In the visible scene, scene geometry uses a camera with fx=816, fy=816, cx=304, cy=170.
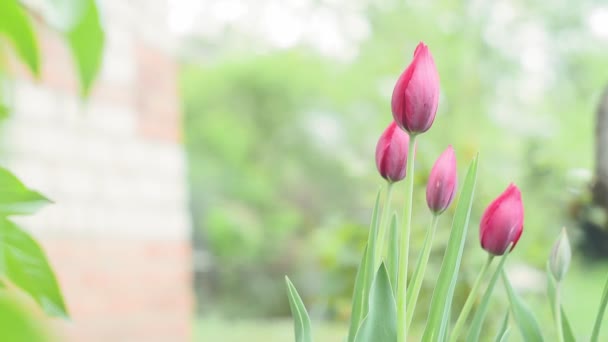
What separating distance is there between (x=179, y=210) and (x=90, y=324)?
0.82 m

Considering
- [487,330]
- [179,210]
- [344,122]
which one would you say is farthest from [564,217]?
[344,122]

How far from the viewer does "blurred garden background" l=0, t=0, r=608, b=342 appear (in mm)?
2135

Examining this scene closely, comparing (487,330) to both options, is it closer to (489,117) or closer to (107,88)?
(107,88)

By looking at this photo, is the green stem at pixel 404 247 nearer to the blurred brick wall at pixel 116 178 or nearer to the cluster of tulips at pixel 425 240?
the cluster of tulips at pixel 425 240

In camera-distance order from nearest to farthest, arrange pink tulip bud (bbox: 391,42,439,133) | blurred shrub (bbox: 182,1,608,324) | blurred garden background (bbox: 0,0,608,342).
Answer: pink tulip bud (bbox: 391,42,439,133)
blurred garden background (bbox: 0,0,608,342)
blurred shrub (bbox: 182,1,608,324)

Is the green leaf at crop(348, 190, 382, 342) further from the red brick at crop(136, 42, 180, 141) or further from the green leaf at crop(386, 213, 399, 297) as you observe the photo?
the red brick at crop(136, 42, 180, 141)

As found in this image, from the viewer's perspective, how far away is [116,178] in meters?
2.85

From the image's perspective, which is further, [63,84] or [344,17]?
[344,17]

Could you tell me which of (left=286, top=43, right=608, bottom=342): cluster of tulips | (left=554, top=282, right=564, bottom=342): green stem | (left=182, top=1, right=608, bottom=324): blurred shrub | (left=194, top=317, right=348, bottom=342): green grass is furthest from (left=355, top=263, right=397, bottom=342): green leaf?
(left=194, top=317, right=348, bottom=342): green grass

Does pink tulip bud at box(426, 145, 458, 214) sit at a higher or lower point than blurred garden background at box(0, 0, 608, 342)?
lower

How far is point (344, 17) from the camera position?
686cm

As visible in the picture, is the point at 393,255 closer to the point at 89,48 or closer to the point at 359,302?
the point at 359,302

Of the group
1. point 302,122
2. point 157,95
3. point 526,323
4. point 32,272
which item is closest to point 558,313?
point 526,323

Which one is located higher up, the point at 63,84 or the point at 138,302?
the point at 63,84
